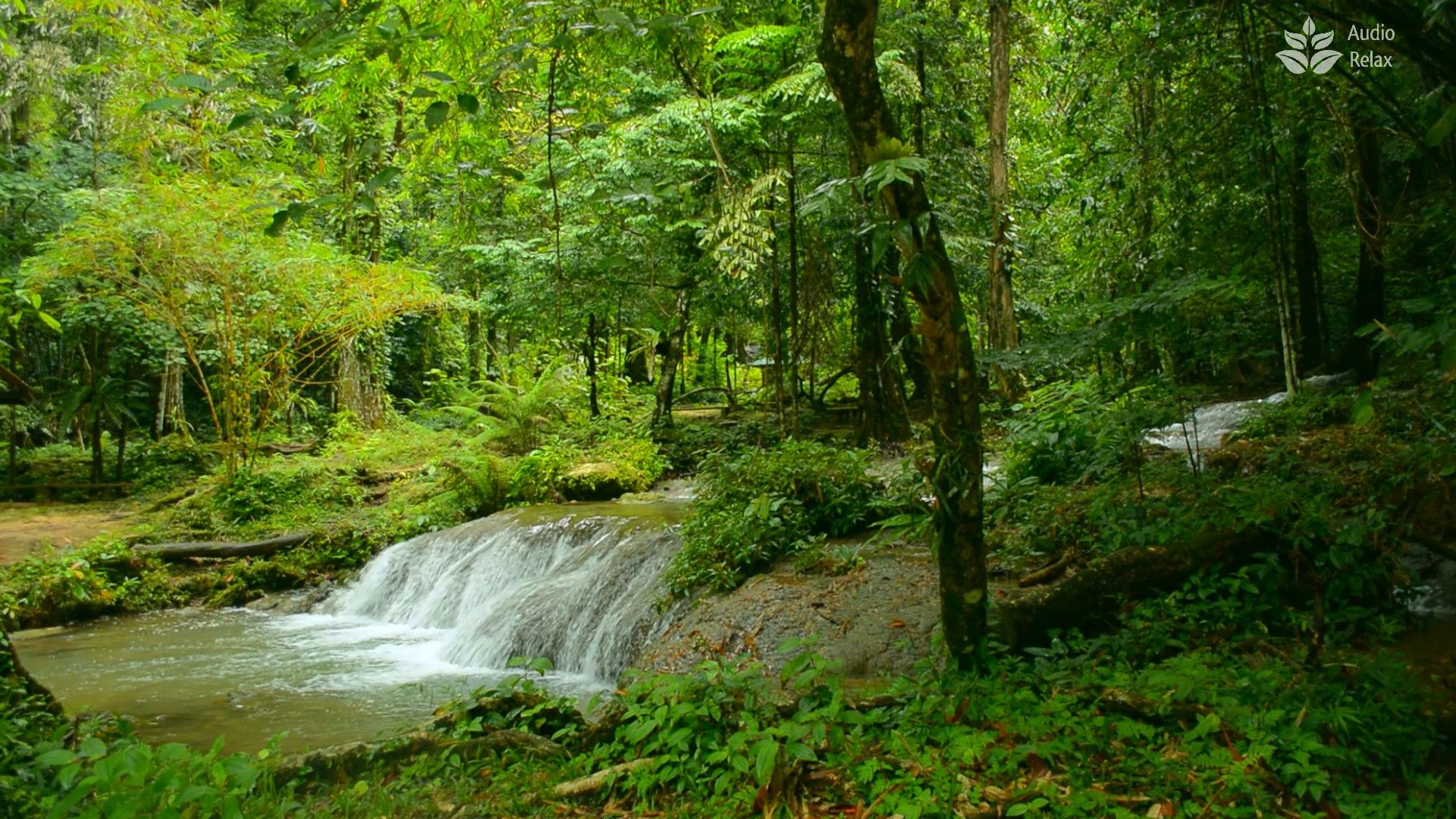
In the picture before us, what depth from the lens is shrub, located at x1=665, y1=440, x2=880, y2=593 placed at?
7.23 meters

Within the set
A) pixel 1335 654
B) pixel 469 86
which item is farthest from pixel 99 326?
pixel 1335 654

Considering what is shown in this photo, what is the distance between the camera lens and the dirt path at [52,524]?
444 inches

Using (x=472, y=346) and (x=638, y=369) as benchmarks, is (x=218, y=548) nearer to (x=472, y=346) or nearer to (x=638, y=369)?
(x=638, y=369)

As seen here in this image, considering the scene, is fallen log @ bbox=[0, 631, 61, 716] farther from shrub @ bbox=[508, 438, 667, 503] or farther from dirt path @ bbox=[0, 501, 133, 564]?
shrub @ bbox=[508, 438, 667, 503]

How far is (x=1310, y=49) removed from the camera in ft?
20.3

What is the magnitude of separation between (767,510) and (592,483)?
19.8ft

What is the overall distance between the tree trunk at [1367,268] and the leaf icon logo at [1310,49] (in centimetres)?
95

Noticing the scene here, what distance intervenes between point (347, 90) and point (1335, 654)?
18.3 feet

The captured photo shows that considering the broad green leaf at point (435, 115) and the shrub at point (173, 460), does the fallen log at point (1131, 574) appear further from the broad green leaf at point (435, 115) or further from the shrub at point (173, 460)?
the shrub at point (173, 460)

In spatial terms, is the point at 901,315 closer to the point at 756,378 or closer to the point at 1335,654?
the point at 1335,654

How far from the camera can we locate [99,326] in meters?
14.3

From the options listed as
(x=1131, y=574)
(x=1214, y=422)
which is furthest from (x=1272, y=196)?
(x=1131, y=574)

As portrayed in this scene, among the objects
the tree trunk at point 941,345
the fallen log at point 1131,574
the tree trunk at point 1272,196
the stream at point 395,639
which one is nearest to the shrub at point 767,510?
the stream at point 395,639

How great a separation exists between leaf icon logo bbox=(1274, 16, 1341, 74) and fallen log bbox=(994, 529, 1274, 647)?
11.8 feet
